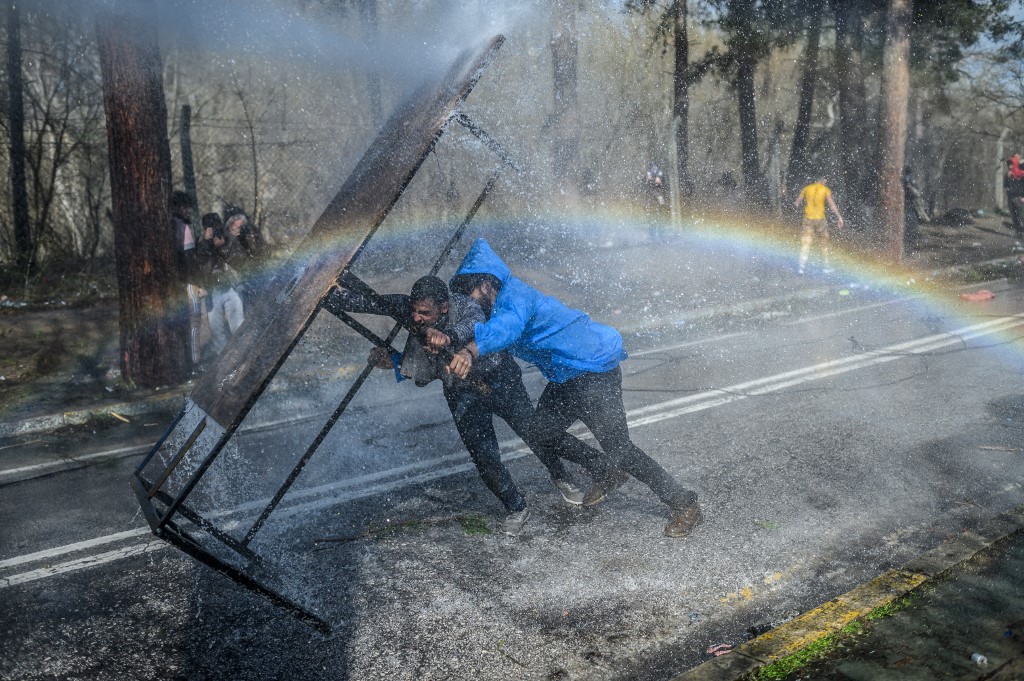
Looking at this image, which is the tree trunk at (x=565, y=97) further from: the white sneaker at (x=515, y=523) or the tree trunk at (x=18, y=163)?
the white sneaker at (x=515, y=523)

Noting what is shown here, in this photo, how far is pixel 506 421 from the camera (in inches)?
179

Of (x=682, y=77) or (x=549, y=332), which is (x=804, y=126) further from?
(x=549, y=332)

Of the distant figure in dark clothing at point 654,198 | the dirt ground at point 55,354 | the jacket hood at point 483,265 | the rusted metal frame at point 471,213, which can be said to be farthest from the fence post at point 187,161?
the jacket hood at point 483,265

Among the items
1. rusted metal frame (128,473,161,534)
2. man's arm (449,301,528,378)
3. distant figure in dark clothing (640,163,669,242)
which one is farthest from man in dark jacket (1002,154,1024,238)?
rusted metal frame (128,473,161,534)

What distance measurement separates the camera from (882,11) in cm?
1716

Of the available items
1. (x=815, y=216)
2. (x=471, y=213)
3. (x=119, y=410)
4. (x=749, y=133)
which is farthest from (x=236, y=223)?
(x=749, y=133)

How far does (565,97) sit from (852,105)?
19.3 feet

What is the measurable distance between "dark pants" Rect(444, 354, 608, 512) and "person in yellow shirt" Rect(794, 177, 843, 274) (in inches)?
437

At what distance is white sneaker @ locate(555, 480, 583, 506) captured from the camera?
16.0 feet

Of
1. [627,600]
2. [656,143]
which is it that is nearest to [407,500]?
[627,600]

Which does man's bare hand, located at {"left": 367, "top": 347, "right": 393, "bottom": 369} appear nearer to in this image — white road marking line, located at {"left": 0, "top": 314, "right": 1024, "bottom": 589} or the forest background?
white road marking line, located at {"left": 0, "top": 314, "right": 1024, "bottom": 589}

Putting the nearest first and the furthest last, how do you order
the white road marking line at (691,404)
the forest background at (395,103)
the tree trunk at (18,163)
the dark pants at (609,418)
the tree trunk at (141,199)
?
the dark pants at (609,418), the white road marking line at (691,404), the tree trunk at (141,199), the forest background at (395,103), the tree trunk at (18,163)

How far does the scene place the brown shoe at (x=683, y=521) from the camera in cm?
445

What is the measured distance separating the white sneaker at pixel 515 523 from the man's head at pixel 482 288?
1181 mm
